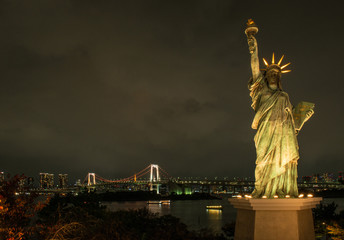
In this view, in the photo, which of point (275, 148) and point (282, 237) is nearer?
point (282, 237)

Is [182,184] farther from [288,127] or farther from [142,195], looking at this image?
[288,127]

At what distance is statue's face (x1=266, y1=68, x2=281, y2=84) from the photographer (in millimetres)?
6465

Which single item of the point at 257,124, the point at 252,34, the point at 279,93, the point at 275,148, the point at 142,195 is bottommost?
the point at 142,195

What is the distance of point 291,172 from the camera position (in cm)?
607

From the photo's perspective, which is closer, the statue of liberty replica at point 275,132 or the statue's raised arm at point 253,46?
the statue of liberty replica at point 275,132

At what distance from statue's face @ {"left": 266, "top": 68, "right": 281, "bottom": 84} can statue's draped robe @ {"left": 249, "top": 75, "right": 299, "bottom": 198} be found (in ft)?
0.79

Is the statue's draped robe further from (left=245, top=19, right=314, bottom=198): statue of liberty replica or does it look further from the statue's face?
the statue's face

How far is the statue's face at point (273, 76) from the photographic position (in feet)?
21.2

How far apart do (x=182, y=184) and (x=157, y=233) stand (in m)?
63.3

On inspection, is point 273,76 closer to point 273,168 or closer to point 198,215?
point 273,168

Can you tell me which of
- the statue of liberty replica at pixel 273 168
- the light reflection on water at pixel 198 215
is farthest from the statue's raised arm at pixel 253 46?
the light reflection on water at pixel 198 215

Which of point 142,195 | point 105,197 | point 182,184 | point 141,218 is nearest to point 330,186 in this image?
point 182,184

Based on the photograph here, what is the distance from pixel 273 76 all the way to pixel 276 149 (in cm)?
140

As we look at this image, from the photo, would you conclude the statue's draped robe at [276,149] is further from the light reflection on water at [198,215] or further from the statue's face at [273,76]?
the light reflection on water at [198,215]
